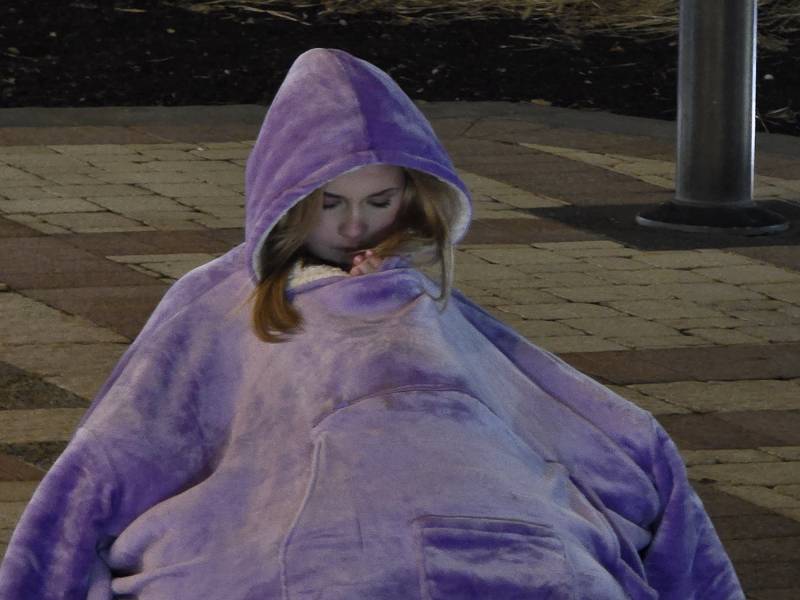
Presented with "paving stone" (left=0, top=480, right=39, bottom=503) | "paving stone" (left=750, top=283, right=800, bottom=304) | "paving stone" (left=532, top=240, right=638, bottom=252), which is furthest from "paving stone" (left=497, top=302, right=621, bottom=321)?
"paving stone" (left=0, top=480, right=39, bottom=503)

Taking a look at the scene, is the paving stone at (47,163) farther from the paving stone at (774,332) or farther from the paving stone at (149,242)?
the paving stone at (774,332)

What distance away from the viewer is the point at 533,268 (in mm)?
7234

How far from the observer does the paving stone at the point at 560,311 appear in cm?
651

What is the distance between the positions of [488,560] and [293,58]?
8.97 m

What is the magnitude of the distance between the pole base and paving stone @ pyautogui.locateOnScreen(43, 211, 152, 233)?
78.2 inches

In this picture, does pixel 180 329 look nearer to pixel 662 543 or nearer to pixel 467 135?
pixel 662 543

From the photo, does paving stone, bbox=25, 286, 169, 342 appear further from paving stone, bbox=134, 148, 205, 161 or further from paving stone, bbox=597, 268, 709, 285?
paving stone, bbox=134, 148, 205, 161

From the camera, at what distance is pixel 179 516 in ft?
10.1

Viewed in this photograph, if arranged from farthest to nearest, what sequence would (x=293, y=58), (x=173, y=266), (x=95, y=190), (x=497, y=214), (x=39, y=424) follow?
(x=293, y=58) → (x=95, y=190) → (x=497, y=214) → (x=173, y=266) → (x=39, y=424)

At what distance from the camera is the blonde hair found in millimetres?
3150

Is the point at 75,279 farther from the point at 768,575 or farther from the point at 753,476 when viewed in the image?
the point at 768,575

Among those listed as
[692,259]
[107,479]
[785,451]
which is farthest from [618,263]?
[107,479]

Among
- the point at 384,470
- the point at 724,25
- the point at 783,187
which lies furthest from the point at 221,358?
the point at 783,187

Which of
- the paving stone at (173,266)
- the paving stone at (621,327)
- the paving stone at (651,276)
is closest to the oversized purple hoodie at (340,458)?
the paving stone at (621,327)
